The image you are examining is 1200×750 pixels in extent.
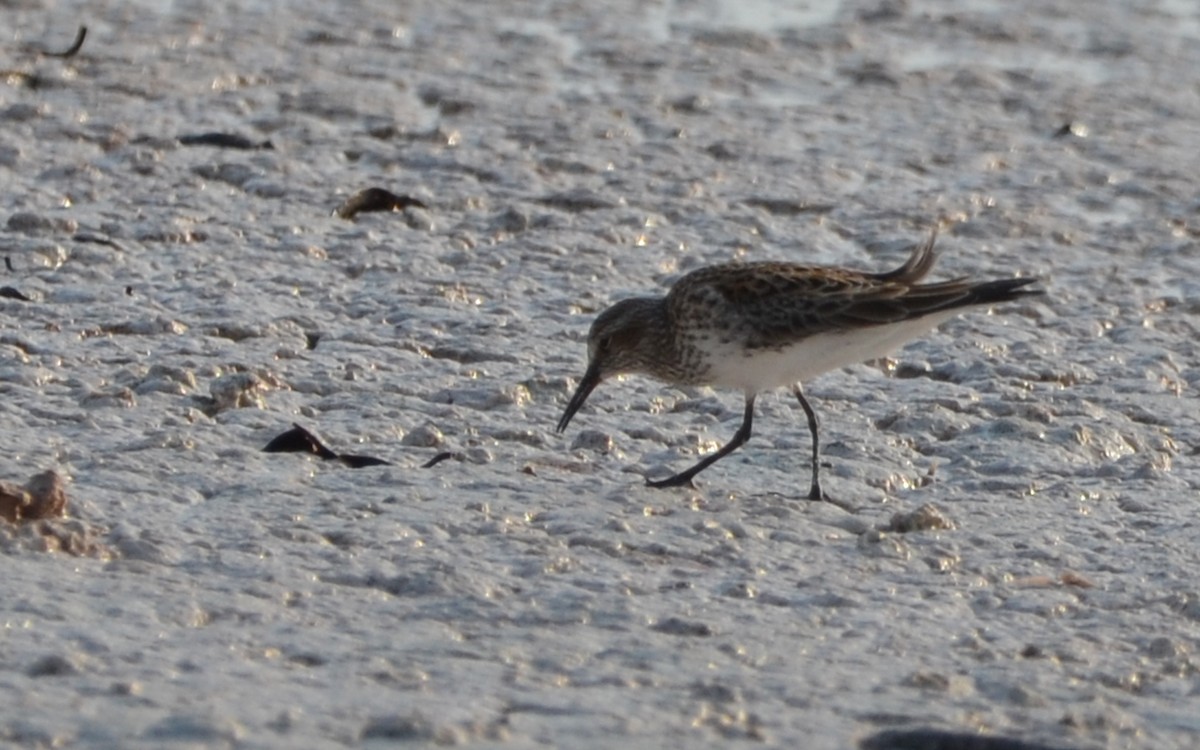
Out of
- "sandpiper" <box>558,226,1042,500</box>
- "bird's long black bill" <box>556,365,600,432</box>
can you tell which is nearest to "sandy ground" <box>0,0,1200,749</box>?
"bird's long black bill" <box>556,365,600,432</box>

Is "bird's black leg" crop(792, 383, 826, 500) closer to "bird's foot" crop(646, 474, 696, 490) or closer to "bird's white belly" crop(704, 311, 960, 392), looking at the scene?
"bird's white belly" crop(704, 311, 960, 392)

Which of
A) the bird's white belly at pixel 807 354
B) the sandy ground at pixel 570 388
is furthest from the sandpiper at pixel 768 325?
the sandy ground at pixel 570 388

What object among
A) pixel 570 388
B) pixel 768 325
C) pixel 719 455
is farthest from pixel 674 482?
pixel 570 388

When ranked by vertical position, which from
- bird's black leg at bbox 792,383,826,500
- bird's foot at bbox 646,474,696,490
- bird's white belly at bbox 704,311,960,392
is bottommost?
bird's foot at bbox 646,474,696,490

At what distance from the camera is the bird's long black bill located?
243 inches

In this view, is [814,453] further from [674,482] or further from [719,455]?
[674,482]

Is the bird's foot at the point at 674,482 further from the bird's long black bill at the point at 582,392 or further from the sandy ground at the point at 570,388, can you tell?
the bird's long black bill at the point at 582,392

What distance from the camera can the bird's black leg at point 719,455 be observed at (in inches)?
229

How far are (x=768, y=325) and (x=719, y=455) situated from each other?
0.37 m

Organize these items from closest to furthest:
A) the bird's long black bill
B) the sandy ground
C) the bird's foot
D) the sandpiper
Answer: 1. the sandy ground
2. the bird's foot
3. the sandpiper
4. the bird's long black bill

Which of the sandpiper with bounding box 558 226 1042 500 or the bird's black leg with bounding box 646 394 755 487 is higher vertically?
the sandpiper with bounding box 558 226 1042 500

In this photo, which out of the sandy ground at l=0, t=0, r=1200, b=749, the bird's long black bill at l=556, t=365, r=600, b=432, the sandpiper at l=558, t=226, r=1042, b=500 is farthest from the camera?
the bird's long black bill at l=556, t=365, r=600, b=432

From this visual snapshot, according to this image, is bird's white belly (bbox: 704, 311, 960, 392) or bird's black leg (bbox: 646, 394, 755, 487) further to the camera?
bird's white belly (bbox: 704, 311, 960, 392)

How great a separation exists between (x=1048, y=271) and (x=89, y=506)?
13.5ft
